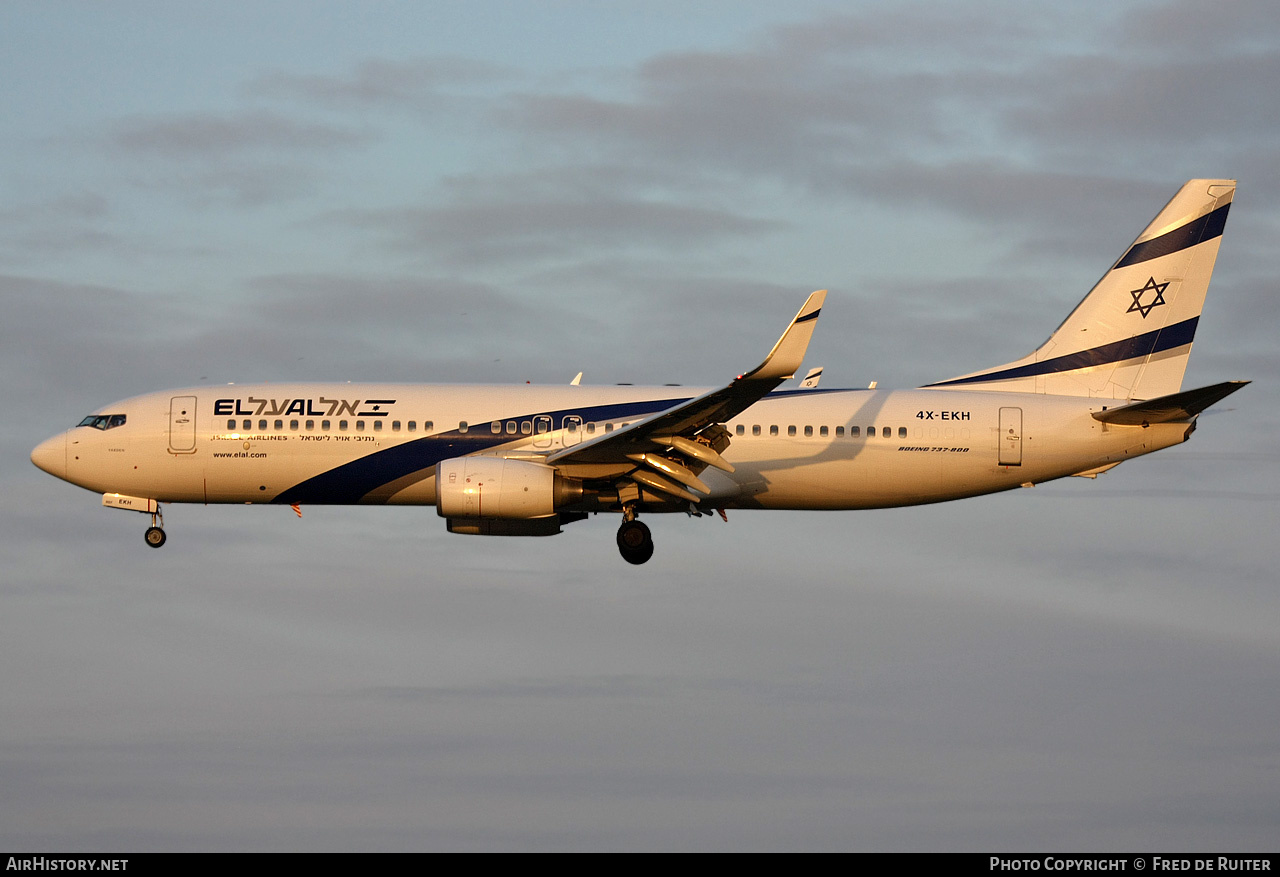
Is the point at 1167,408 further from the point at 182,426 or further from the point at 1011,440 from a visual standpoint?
the point at 182,426

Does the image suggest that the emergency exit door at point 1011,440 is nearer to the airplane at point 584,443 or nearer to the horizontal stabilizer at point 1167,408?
the airplane at point 584,443

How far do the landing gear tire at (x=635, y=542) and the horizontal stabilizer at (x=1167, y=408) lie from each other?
11482 millimetres

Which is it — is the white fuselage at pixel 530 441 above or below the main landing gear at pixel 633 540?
above

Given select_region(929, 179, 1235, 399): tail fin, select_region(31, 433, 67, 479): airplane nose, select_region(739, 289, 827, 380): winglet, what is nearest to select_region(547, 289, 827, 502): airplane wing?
select_region(739, 289, 827, 380): winglet

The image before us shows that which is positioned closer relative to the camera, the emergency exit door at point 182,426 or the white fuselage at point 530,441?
the white fuselage at point 530,441

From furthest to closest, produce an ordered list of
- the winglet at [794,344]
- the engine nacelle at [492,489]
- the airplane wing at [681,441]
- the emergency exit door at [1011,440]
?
the emergency exit door at [1011,440] < the engine nacelle at [492,489] < the airplane wing at [681,441] < the winglet at [794,344]

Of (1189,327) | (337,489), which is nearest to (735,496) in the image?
(337,489)

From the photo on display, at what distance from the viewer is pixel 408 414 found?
3491cm

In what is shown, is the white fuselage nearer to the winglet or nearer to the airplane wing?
the airplane wing

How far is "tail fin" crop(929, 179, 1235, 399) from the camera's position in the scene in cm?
3744

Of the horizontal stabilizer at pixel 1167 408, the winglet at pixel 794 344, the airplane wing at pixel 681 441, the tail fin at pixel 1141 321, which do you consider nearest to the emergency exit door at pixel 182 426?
the airplane wing at pixel 681 441

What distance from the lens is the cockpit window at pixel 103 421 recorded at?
3572cm

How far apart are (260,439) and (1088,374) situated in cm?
2110

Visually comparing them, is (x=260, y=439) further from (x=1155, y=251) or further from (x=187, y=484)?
(x=1155, y=251)
